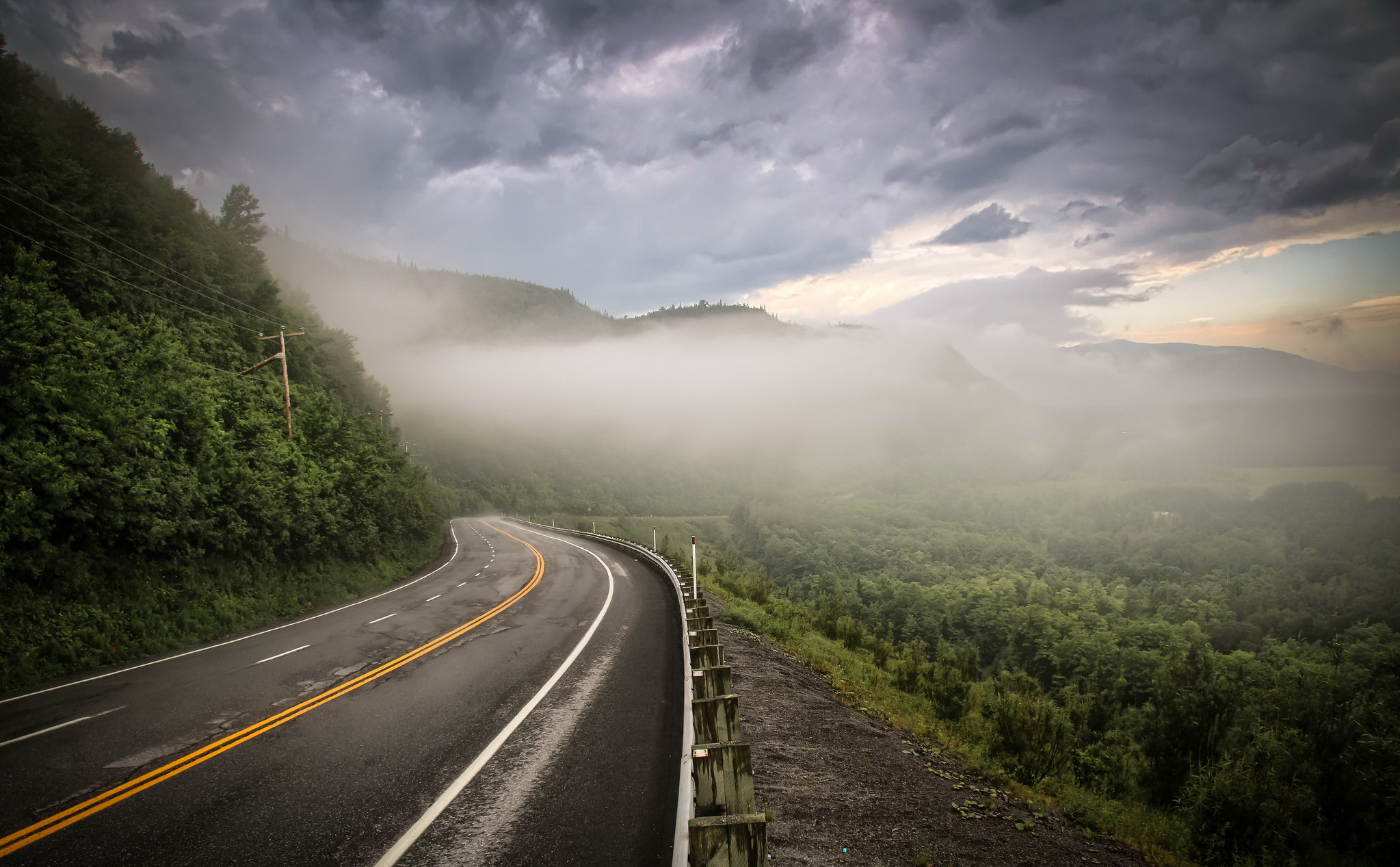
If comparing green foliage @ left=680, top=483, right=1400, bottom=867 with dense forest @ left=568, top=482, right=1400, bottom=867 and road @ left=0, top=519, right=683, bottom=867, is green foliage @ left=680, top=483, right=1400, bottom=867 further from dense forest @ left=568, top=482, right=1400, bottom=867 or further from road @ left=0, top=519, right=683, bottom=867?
road @ left=0, top=519, right=683, bottom=867

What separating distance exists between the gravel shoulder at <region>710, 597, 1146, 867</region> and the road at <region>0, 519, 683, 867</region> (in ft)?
3.86

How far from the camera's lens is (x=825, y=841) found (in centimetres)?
494

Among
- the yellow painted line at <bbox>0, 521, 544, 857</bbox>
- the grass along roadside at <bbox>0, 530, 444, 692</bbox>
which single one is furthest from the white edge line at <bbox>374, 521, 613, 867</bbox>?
the grass along roadside at <bbox>0, 530, 444, 692</bbox>

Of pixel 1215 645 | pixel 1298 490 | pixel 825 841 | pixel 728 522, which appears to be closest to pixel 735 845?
pixel 825 841

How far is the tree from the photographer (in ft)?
128

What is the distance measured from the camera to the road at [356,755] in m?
4.36

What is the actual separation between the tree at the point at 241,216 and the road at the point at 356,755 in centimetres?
3955

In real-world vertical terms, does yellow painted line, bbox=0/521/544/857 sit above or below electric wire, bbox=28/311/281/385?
below

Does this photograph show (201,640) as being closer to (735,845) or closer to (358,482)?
(358,482)

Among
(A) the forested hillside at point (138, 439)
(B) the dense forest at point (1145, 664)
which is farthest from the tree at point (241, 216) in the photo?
(B) the dense forest at point (1145, 664)

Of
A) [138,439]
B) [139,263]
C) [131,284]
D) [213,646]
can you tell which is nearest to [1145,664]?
[213,646]

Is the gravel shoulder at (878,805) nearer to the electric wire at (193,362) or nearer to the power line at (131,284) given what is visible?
the electric wire at (193,362)

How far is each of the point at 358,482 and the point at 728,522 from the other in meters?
132

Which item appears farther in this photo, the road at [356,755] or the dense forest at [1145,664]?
the dense forest at [1145,664]
